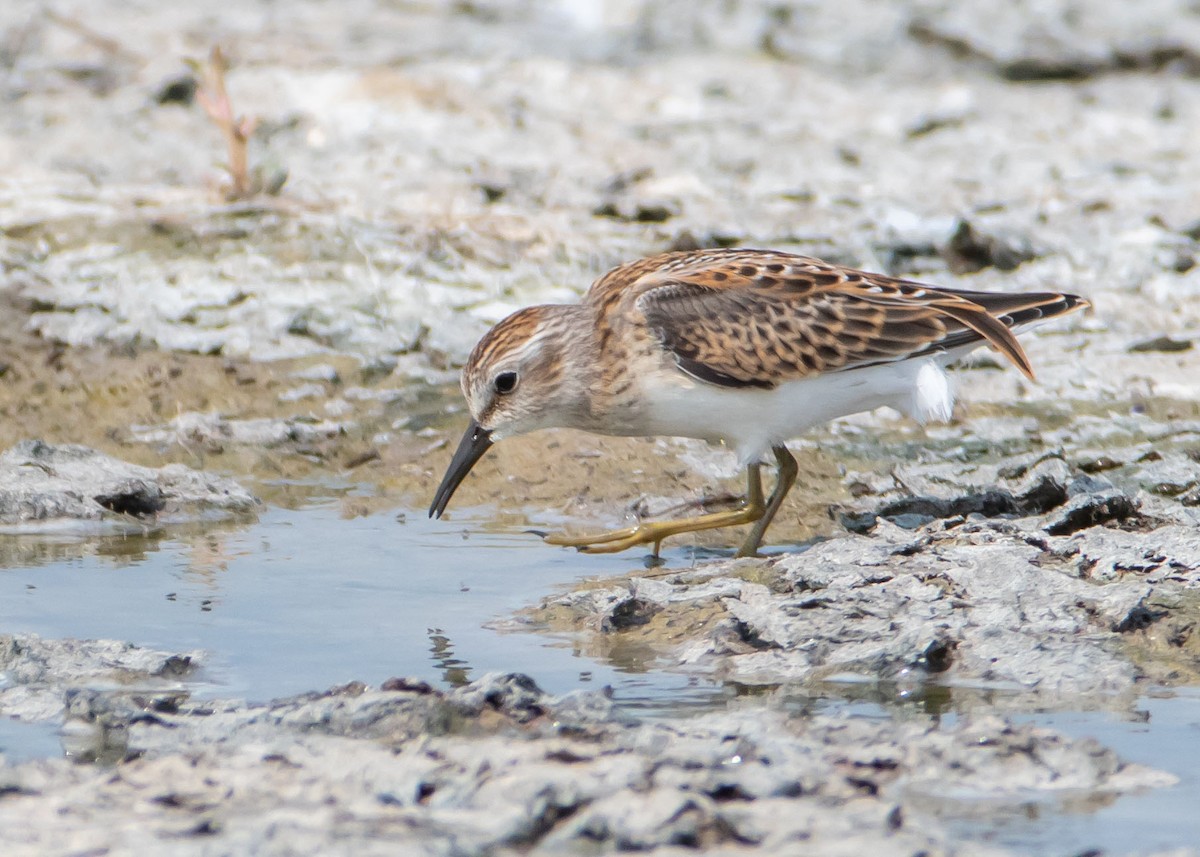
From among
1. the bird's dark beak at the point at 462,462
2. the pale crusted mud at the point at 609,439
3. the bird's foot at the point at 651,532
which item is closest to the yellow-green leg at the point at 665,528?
the bird's foot at the point at 651,532

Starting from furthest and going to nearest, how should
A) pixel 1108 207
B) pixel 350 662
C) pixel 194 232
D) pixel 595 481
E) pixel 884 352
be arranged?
pixel 1108 207, pixel 194 232, pixel 595 481, pixel 884 352, pixel 350 662

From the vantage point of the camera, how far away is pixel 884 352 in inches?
268

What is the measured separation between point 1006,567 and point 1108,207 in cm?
527

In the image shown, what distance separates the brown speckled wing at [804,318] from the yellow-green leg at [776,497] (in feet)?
1.73

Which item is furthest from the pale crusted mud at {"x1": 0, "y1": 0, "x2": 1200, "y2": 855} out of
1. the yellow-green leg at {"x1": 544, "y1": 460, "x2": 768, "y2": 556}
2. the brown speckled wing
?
the brown speckled wing

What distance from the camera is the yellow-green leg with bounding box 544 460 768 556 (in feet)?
22.1

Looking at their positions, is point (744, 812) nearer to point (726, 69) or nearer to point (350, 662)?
point (350, 662)

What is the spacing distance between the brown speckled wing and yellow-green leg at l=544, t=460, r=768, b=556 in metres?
0.56

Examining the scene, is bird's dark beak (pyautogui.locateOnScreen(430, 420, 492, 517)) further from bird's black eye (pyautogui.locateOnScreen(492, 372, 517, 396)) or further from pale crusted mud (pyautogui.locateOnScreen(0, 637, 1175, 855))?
pale crusted mud (pyautogui.locateOnScreen(0, 637, 1175, 855))

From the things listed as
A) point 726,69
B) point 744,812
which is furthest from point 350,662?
point 726,69

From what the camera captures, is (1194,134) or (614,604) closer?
(614,604)

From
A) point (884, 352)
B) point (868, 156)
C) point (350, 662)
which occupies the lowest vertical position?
point (350, 662)

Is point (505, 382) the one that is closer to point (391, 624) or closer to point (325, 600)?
point (325, 600)

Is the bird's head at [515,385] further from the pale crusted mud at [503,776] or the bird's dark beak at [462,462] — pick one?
the pale crusted mud at [503,776]
